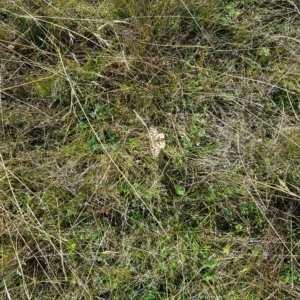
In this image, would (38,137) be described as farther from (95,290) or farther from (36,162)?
(95,290)

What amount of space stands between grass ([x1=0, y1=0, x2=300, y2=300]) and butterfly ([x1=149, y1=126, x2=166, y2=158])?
0.10ft

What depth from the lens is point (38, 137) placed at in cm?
233

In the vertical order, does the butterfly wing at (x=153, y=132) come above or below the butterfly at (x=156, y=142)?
above

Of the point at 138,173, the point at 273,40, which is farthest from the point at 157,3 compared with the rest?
the point at 138,173

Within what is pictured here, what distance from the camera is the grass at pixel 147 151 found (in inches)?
88.1

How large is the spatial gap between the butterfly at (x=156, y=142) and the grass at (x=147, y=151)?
0.10ft

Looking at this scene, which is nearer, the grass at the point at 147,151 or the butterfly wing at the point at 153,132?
the grass at the point at 147,151

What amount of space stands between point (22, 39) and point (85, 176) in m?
0.71

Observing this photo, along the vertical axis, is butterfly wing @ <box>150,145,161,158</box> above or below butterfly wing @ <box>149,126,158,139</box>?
below

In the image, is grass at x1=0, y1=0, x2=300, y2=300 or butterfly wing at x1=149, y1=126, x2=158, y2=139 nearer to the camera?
grass at x1=0, y1=0, x2=300, y2=300

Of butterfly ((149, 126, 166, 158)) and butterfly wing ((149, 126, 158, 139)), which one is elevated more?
butterfly wing ((149, 126, 158, 139))

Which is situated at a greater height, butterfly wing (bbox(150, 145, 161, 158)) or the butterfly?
the butterfly

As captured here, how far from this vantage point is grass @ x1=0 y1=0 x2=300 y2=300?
2.24m

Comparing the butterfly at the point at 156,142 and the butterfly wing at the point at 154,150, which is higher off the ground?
the butterfly at the point at 156,142
